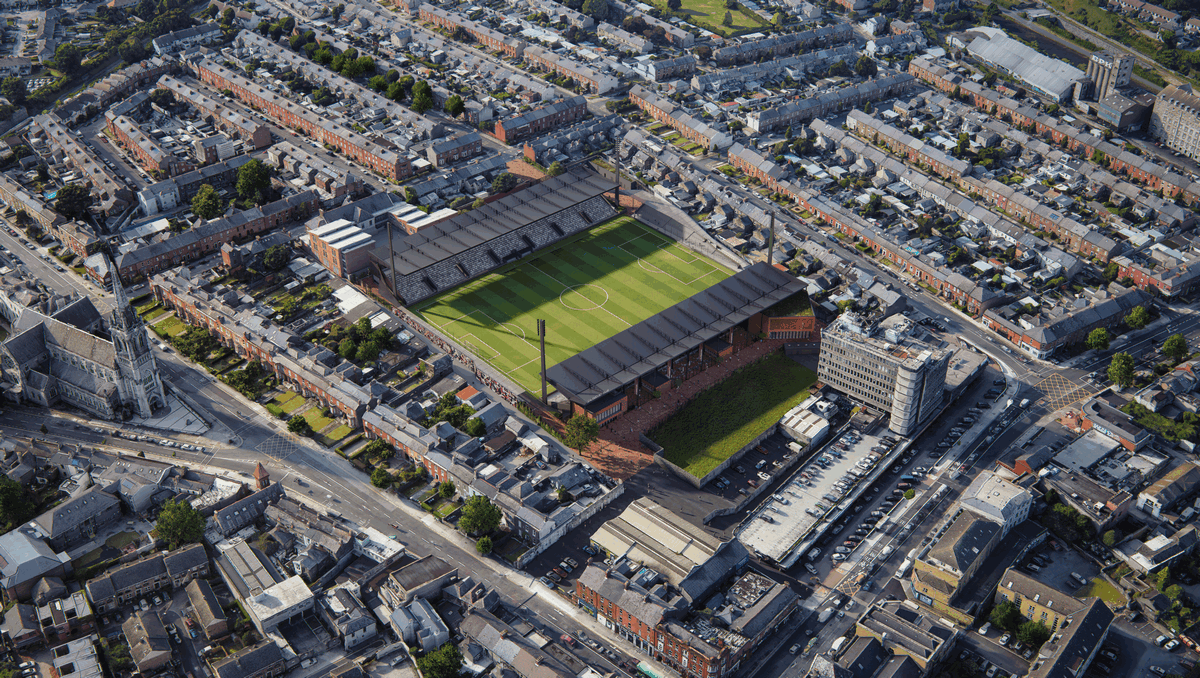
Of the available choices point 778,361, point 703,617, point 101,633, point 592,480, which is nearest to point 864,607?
point 703,617

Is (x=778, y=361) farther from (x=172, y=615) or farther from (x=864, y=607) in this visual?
(x=172, y=615)

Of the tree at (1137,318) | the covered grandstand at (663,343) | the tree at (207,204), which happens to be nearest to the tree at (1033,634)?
the covered grandstand at (663,343)

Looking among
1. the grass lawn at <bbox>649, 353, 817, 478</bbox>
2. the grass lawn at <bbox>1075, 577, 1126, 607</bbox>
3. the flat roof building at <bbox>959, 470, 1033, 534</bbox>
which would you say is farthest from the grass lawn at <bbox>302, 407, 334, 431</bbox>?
the grass lawn at <bbox>1075, 577, 1126, 607</bbox>

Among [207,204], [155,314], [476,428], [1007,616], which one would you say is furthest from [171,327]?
[1007,616]

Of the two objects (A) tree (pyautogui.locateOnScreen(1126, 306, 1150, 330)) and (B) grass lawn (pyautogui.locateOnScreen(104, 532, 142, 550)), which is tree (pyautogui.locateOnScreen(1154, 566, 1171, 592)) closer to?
(A) tree (pyautogui.locateOnScreen(1126, 306, 1150, 330))

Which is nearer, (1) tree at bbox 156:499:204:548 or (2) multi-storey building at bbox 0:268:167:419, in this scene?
(1) tree at bbox 156:499:204:548

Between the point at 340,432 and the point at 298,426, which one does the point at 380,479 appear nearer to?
the point at 340,432
